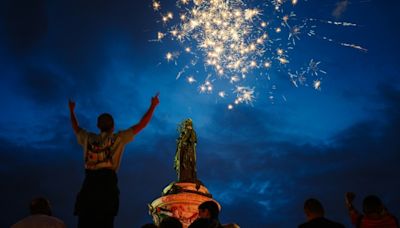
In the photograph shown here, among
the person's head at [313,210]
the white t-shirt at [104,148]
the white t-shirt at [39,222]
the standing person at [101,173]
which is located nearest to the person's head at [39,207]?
the white t-shirt at [39,222]

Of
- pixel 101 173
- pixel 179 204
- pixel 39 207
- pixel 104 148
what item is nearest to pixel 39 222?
pixel 39 207

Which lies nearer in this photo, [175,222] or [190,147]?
[175,222]

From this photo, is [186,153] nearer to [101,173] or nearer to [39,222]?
[39,222]

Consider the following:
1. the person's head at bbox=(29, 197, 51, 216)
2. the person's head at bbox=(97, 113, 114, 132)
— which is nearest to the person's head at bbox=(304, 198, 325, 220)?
the person's head at bbox=(97, 113, 114, 132)

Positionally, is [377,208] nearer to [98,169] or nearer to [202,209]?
[202,209]

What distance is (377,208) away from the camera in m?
6.55

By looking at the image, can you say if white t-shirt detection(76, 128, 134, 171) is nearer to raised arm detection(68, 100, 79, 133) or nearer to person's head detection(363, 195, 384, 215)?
raised arm detection(68, 100, 79, 133)

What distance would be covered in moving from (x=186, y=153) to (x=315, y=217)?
12.3 meters

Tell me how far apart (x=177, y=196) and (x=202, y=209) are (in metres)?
9.26

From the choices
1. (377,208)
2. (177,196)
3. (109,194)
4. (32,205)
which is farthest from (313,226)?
(177,196)

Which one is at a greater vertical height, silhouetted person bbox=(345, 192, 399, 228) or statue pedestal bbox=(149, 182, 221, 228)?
statue pedestal bbox=(149, 182, 221, 228)

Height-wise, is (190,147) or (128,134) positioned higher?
(190,147)

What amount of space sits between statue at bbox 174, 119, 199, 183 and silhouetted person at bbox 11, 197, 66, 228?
35.5 ft

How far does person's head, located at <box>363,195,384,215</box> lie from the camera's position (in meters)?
6.55
